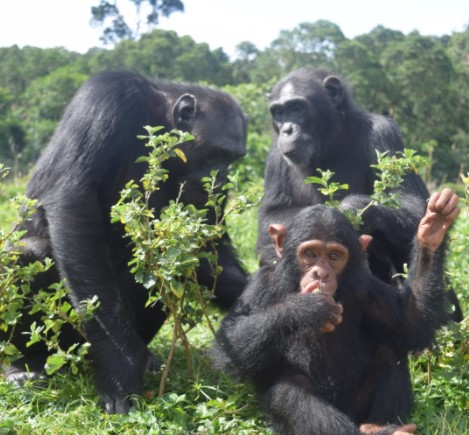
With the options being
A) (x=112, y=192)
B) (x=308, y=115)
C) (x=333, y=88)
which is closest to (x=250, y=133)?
(x=333, y=88)

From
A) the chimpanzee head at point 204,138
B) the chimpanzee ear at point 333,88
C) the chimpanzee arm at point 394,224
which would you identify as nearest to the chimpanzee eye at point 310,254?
the chimpanzee head at point 204,138

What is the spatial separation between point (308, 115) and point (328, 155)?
480 millimetres

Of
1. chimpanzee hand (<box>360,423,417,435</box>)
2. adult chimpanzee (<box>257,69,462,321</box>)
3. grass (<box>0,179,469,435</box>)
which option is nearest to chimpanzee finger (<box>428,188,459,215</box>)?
grass (<box>0,179,469,435</box>)

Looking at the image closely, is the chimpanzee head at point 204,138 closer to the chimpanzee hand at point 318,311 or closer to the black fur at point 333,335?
the black fur at point 333,335

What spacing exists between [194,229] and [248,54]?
67.9 meters

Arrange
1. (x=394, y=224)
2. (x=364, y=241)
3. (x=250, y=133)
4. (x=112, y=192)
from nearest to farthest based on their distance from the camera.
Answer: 1. (x=364, y=241)
2. (x=112, y=192)
3. (x=394, y=224)
4. (x=250, y=133)

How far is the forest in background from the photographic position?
3862 centimetres

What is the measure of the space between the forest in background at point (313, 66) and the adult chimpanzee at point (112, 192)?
24827 mm

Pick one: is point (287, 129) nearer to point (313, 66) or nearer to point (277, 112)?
point (277, 112)

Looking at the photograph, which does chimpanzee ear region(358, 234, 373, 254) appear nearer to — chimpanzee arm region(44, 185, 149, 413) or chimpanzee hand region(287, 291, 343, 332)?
chimpanzee hand region(287, 291, 343, 332)

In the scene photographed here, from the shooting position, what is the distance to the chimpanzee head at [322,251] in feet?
15.9

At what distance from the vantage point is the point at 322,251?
4.90m

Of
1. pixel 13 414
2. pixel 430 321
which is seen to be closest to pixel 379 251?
pixel 430 321

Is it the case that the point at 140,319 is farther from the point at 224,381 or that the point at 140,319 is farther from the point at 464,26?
the point at 464,26
